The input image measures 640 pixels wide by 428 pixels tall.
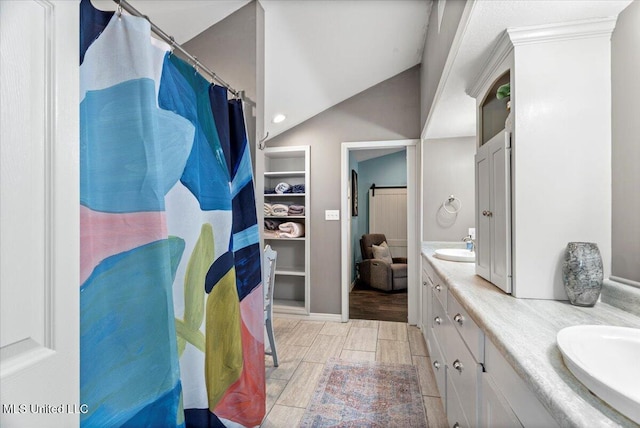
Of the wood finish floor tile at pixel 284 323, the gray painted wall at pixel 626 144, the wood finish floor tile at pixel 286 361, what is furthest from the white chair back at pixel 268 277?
the gray painted wall at pixel 626 144

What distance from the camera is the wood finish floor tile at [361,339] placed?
8.90ft

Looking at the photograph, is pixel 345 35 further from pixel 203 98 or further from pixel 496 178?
pixel 496 178

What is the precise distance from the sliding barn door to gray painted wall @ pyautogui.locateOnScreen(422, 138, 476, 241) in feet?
9.18

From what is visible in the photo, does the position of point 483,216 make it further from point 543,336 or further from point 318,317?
point 318,317

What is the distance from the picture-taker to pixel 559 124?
1155 mm

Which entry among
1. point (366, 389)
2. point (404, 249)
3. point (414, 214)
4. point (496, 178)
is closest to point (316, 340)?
point (366, 389)

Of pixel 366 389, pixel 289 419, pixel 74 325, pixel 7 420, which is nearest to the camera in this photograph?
pixel 7 420

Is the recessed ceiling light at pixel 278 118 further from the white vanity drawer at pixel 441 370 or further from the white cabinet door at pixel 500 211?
the white vanity drawer at pixel 441 370

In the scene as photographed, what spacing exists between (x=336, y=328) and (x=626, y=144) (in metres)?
2.78

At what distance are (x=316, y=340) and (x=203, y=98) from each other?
241 cm

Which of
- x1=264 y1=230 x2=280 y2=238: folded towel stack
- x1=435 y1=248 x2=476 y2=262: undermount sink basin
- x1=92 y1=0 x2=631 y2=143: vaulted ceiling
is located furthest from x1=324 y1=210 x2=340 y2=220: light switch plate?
x1=435 y1=248 x2=476 y2=262: undermount sink basin

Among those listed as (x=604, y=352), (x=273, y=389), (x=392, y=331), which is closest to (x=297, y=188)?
(x=392, y=331)

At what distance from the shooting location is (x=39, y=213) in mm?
588

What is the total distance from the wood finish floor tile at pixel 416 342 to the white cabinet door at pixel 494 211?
132 centimetres
